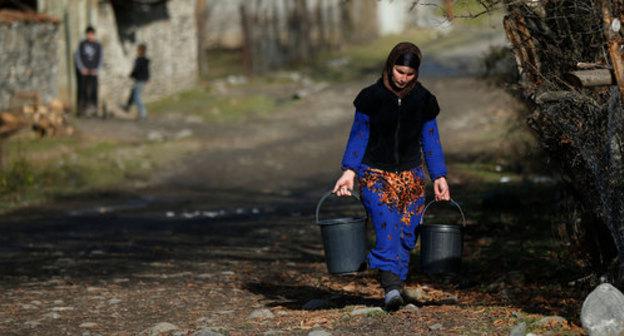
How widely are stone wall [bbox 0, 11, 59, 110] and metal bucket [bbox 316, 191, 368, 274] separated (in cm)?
1570

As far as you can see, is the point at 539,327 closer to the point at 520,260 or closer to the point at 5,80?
the point at 520,260

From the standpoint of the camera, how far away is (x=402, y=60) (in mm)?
7859

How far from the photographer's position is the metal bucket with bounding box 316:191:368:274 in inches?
311

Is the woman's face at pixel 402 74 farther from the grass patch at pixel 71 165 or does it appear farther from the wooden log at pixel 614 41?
the grass patch at pixel 71 165

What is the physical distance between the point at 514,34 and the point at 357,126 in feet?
4.06

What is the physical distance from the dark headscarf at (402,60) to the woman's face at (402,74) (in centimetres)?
2

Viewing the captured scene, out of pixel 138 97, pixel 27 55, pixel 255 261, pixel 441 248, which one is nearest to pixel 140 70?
pixel 138 97

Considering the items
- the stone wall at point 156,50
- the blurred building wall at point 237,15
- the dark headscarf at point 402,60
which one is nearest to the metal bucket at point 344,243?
the dark headscarf at point 402,60

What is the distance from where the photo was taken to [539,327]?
7.33 m

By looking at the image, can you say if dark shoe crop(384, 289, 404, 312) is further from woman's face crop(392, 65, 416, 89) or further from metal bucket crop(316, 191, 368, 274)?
woman's face crop(392, 65, 416, 89)

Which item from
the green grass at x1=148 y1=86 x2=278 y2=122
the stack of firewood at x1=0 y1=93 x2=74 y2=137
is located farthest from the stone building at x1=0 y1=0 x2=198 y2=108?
the stack of firewood at x1=0 y1=93 x2=74 y2=137

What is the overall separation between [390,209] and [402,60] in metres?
0.94

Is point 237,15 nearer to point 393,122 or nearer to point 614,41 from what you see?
point 393,122

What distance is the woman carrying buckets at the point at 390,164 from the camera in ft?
26.4
